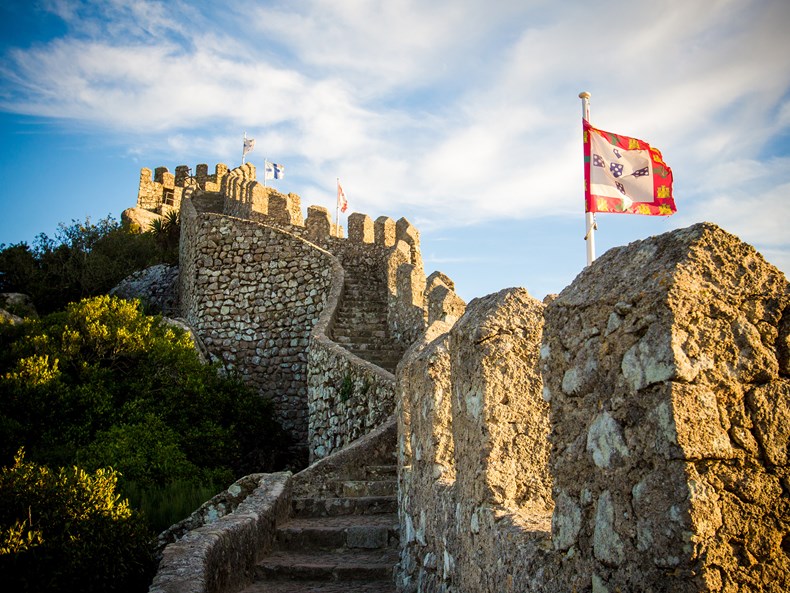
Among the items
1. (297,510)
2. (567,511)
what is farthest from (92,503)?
(567,511)

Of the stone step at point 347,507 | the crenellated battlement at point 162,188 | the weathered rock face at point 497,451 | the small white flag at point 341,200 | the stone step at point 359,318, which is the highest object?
the crenellated battlement at point 162,188

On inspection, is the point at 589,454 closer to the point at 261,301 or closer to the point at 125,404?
the point at 125,404

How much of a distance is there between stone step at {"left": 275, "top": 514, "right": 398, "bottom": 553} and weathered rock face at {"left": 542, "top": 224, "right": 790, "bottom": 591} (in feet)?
16.3

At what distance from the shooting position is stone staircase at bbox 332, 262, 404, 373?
14664 mm

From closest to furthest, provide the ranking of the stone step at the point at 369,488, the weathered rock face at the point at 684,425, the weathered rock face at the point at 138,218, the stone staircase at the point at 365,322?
the weathered rock face at the point at 684,425 < the stone step at the point at 369,488 < the stone staircase at the point at 365,322 < the weathered rock face at the point at 138,218

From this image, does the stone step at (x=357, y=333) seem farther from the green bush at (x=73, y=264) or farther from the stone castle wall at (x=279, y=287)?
the green bush at (x=73, y=264)

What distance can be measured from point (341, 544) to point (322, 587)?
1.00m

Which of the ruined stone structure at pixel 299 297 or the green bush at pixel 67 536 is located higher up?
the ruined stone structure at pixel 299 297

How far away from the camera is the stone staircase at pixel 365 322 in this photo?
577 inches

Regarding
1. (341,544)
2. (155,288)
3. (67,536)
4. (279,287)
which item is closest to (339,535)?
(341,544)

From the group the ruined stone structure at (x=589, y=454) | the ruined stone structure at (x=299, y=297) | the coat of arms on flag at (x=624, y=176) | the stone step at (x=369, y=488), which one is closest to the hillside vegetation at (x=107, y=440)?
the ruined stone structure at (x=299, y=297)

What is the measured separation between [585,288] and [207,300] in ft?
52.3

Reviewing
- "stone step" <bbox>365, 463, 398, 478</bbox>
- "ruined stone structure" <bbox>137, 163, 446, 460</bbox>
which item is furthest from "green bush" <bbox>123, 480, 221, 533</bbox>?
"ruined stone structure" <bbox>137, 163, 446, 460</bbox>

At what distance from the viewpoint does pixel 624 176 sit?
9516 mm
